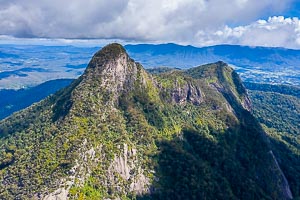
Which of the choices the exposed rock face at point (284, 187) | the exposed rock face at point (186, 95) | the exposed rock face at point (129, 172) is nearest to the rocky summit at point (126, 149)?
the exposed rock face at point (129, 172)

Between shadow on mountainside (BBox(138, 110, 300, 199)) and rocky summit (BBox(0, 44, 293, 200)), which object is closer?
rocky summit (BBox(0, 44, 293, 200))

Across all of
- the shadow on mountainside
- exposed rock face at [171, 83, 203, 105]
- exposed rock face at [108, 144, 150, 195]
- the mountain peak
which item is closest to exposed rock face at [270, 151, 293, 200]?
the shadow on mountainside

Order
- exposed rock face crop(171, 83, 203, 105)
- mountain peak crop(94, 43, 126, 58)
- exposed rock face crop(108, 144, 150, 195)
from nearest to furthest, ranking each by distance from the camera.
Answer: exposed rock face crop(108, 144, 150, 195) < mountain peak crop(94, 43, 126, 58) < exposed rock face crop(171, 83, 203, 105)

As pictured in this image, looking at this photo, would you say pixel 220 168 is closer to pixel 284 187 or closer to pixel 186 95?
pixel 284 187

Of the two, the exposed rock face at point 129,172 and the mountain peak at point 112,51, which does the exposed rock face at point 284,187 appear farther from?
the mountain peak at point 112,51

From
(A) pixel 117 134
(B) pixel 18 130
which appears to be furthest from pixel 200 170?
(B) pixel 18 130

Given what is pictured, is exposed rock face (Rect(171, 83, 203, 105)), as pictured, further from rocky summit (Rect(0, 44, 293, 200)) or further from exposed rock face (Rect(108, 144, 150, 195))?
exposed rock face (Rect(108, 144, 150, 195))

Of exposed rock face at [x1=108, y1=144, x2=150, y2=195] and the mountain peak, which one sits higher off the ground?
the mountain peak

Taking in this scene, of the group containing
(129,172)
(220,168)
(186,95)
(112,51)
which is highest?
(112,51)

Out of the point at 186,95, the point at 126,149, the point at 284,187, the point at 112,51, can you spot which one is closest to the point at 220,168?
the point at 284,187
